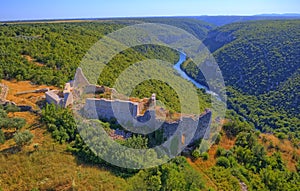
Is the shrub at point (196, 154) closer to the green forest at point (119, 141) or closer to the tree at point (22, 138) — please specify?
the green forest at point (119, 141)

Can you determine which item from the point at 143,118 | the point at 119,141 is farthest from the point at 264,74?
the point at 119,141

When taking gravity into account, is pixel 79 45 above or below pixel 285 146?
above

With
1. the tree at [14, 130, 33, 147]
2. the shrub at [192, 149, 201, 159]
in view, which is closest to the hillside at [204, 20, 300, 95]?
the shrub at [192, 149, 201, 159]

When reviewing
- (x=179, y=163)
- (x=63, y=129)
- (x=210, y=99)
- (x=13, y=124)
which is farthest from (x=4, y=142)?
(x=210, y=99)

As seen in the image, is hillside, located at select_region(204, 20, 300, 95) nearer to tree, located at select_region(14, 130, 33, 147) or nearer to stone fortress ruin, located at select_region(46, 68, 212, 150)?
stone fortress ruin, located at select_region(46, 68, 212, 150)

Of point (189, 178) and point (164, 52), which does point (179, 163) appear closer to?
point (189, 178)
